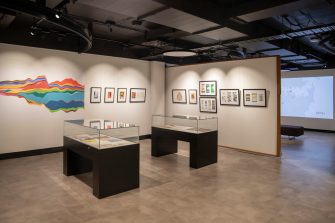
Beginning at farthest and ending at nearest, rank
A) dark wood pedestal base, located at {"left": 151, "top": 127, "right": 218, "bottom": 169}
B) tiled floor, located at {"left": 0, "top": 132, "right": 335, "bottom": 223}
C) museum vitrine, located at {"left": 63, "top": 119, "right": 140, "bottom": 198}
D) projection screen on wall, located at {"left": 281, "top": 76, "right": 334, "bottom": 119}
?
projection screen on wall, located at {"left": 281, "top": 76, "right": 334, "bottom": 119} → dark wood pedestal base, located at {"left": 151, "top": 127, "right": 218, "bottom": 169} → museum vitrine, located at {"left": 63, "top": 119, "right": 140, "bottom": 198} → tiled floor, located at {"left": 0, "top": 132, "right": 335, "bottom": 223}

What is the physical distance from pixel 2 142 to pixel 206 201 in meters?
5.17

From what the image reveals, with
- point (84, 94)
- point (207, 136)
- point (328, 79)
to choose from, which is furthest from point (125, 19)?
point (328, 79)

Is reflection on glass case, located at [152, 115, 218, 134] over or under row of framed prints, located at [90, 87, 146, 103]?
under

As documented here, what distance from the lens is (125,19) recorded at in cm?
571

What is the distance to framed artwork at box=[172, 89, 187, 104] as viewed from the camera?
29.5 ft

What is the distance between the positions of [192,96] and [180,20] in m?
4.10

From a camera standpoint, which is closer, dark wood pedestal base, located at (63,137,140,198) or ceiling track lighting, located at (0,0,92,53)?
ceiling track lighting, located at (0,0,92,53)

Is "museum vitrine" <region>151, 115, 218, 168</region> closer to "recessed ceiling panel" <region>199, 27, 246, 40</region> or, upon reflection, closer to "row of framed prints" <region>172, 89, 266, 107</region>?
"row of framed prints" <region>172, 89, 266, 107</region>

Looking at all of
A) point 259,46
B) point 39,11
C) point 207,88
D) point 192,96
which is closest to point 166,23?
point 39,11

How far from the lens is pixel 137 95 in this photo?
876 centimetres

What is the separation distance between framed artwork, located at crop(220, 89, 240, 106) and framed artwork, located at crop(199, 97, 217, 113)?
0.31 m

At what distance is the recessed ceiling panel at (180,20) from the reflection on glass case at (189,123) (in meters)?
2.06

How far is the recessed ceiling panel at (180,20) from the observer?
454cm

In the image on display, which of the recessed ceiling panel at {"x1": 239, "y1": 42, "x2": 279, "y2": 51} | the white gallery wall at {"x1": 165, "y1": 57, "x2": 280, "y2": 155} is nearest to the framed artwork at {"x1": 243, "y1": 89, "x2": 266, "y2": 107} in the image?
the white gallery wall at {"x1": 165, "y1": 57, "x2": 280, "y2": 155}
